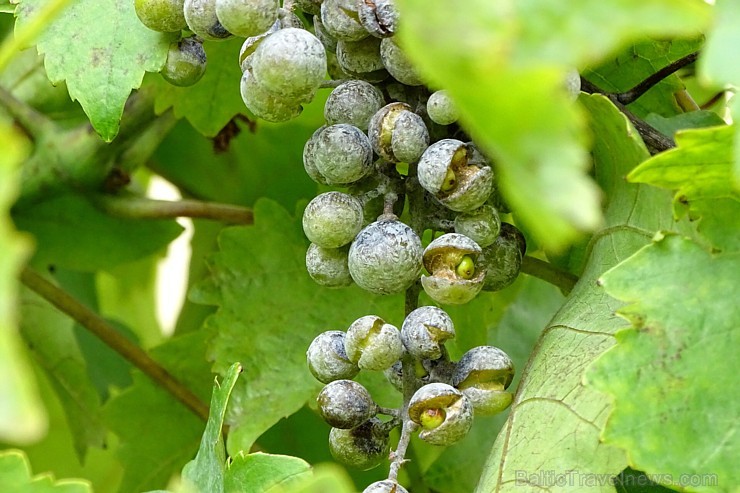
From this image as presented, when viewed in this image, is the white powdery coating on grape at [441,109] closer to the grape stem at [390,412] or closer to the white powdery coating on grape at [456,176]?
the white powdery coating on grape at [456,176]

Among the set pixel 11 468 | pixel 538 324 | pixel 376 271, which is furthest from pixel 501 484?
pixel 538 324

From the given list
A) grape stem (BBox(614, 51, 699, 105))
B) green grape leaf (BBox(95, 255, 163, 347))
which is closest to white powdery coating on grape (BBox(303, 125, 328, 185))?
grape stem (BBox(614, 51, 699, 105))

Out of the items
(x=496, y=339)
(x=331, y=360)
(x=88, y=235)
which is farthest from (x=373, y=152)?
(x=88, y=235)

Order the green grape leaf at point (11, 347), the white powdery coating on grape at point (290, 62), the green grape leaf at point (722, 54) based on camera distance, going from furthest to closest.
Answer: the white powdery coating on grape at point (290, 62) → the green grape leaf at point (722, 54) → the green grape leaf at point (11, 347)

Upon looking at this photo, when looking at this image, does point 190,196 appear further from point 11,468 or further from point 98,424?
point 11,468

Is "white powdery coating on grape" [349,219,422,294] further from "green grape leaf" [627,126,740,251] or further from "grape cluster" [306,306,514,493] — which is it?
"green grape leaf" [627,126,740,251]

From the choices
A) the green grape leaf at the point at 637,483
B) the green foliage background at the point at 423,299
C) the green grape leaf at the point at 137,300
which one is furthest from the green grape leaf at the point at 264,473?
the green grape leaf at the point at 137,300
